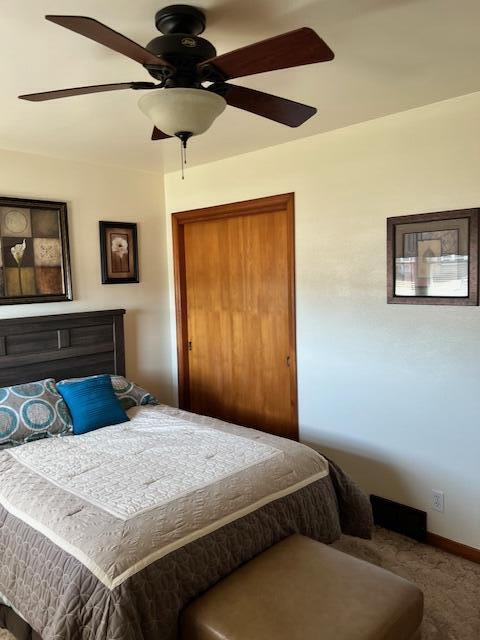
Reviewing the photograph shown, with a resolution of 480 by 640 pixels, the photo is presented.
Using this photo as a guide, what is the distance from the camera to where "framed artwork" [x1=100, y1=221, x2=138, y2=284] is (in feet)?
11.9

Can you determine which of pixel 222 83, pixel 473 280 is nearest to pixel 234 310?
pixel 473 280

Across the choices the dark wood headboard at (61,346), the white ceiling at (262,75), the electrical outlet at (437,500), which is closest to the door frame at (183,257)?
the white ceiling at (262,75)

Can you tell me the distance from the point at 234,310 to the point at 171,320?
673mm

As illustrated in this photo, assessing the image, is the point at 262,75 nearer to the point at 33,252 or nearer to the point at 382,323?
the point at 382,323

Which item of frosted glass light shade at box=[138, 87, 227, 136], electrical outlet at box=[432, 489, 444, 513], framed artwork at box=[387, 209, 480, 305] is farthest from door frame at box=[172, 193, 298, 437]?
frosted glass light shade at box=[138, 87, 227, 136]

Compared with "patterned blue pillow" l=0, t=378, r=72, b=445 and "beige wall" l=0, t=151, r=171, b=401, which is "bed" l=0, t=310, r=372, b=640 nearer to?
"patterned blue pillow" l=0, t=378, r=72, b=445

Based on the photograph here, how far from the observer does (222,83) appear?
163 cm

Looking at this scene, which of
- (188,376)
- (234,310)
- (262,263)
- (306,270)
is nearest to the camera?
(306,270)

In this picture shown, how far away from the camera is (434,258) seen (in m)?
2.54

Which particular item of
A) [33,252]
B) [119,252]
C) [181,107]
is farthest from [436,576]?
[33,252]

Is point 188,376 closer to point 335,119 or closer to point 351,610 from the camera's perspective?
point 335,119

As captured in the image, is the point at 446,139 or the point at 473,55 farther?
the point at 446,139

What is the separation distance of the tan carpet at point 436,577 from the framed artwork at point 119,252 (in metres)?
2.34

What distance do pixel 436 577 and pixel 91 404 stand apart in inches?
82.6
